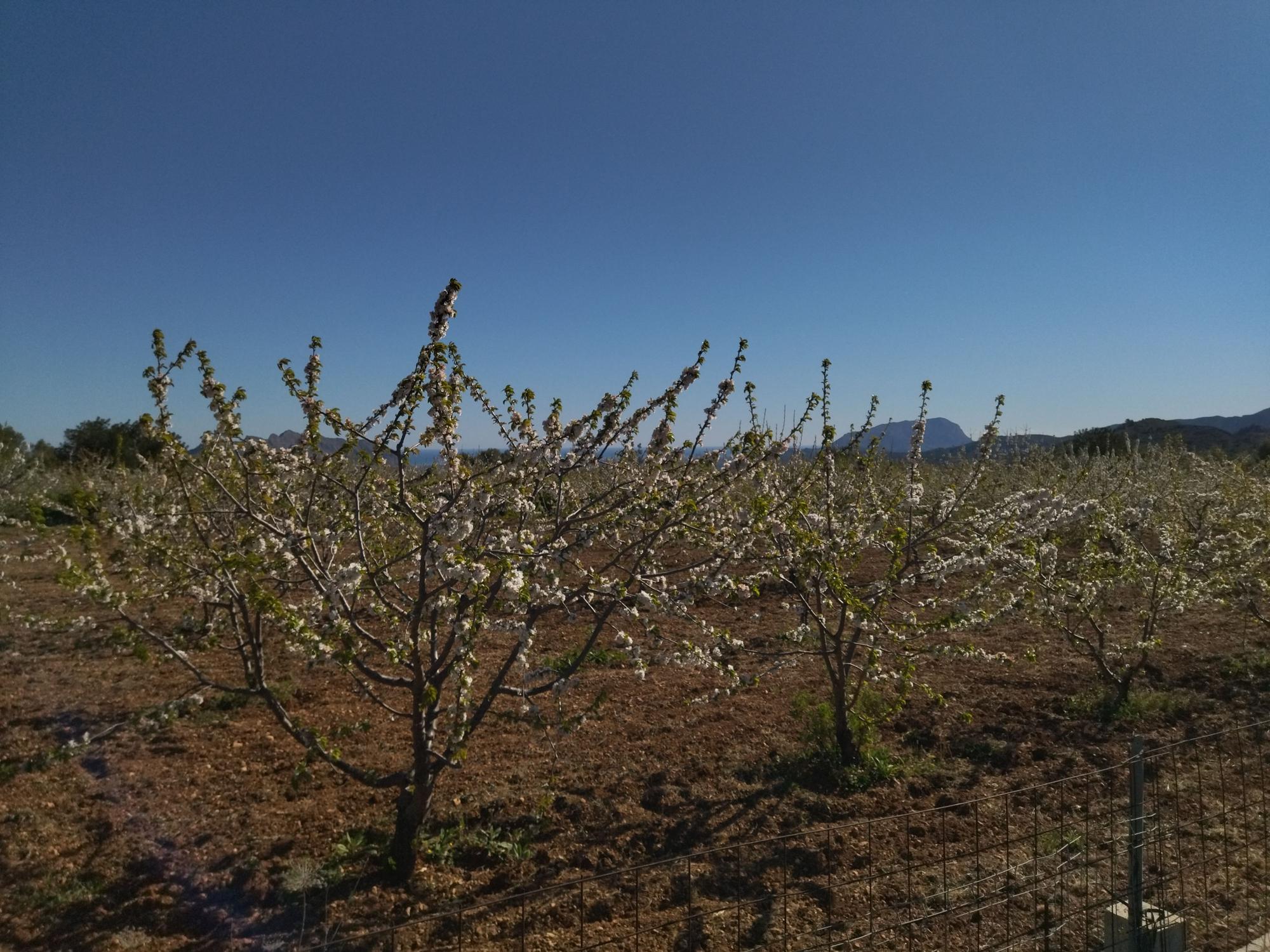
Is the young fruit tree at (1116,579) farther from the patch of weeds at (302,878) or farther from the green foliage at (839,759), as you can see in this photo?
the patch of weeds at (302,878)

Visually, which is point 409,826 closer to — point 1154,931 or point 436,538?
point 436,538

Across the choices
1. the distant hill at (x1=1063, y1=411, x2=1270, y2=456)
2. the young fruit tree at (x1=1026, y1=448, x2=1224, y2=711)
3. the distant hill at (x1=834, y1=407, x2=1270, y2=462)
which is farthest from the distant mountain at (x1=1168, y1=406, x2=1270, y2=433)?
the young fruit tree at (x1=1026, y1=448, x2=1224, y2=711)

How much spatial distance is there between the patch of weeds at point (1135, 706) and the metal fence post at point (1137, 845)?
3.38 m

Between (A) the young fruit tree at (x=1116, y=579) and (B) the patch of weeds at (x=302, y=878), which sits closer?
(B) the patch of weeds at (x=302, y=878)

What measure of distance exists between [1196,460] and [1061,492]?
14622 mm

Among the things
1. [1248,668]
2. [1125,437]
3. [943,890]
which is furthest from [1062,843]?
[1125,437]

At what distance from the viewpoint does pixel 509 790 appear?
466cm

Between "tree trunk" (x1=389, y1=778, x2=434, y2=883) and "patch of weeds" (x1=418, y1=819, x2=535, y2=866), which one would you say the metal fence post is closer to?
"patch of weeds" (x1=418, y1=819, x2=535, y2=866)

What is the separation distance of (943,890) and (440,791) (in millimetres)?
3209

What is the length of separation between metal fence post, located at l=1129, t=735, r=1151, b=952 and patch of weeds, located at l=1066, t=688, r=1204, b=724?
3.38 m

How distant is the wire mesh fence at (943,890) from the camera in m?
3.22

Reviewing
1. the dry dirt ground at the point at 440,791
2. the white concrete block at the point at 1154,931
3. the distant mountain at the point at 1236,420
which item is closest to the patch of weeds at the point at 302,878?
the dry dirt ground at the point at 440,791

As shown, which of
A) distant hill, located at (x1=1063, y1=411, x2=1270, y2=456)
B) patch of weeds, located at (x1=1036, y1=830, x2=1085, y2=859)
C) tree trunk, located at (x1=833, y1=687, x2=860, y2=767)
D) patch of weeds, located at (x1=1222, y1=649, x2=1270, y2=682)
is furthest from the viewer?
distant hill, located at (x1=1063, y1=411, x2=1270, y2=456)

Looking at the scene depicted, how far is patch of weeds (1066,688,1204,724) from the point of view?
593 cm
